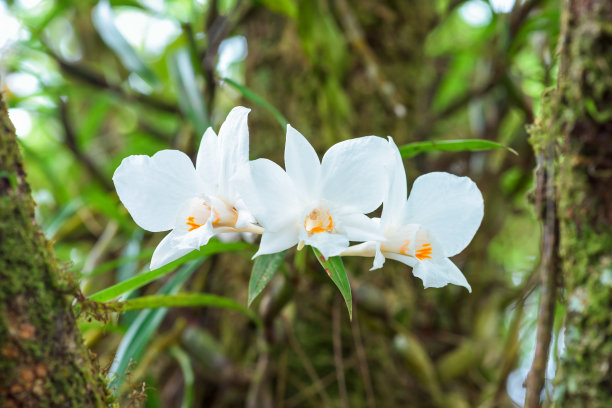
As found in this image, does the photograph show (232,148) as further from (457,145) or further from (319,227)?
(457,145)

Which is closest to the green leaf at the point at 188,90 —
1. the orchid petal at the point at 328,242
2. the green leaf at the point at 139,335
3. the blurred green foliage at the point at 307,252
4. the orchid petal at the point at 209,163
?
the blurred green foliage at the point at 307,252

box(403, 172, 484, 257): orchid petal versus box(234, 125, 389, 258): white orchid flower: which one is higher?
box(234, 125, 389, 258): white orchid flower

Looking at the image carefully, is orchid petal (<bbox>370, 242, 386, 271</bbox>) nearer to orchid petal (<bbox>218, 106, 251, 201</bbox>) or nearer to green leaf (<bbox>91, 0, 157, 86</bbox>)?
orchid petal (<bbox>218, 106, 251, 201</bbox>)

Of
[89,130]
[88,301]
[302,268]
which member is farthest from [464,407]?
[89,130]

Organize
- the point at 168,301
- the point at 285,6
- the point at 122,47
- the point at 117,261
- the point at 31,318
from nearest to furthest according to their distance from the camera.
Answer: the point at 31,318 → the point at 168,301 → the point at 117,261 → the point at 285,6 → the point at 122,47

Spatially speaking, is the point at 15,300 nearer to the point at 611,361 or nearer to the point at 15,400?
the point at 15,400

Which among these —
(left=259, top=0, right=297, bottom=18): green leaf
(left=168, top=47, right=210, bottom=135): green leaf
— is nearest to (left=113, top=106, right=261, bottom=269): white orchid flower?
(left=168, top=47, right=210, bottom=135): green leaf

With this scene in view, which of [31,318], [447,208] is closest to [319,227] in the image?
[447,208]
